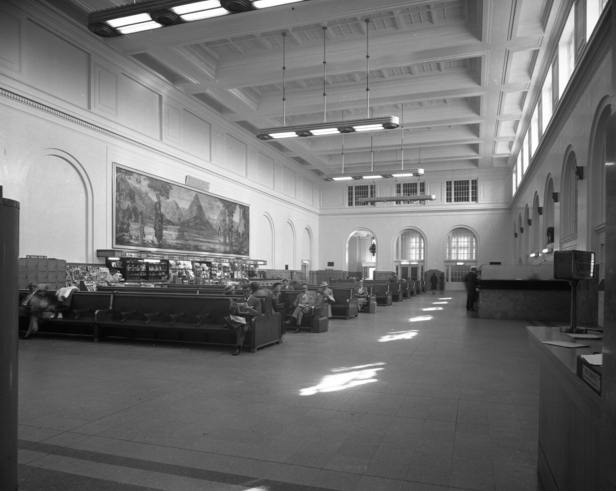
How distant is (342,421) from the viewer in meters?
4.51

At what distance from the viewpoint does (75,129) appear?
46.1ft

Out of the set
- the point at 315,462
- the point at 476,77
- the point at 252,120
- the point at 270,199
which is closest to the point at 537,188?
the point at 476,77

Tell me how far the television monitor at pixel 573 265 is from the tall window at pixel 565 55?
1107 centimetres

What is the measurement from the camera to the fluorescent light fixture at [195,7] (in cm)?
693

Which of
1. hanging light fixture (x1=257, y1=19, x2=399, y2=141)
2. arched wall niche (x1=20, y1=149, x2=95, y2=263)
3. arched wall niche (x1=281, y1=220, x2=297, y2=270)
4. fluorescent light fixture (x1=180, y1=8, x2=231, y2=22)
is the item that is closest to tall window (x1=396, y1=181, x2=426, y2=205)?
arched wall niche (x1=281, y1=220, x2=297, y2=270)

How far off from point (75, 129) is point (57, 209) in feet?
8.04

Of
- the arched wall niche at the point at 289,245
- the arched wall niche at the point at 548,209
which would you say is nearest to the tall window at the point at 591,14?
the arched wall niche at the point at 548,209

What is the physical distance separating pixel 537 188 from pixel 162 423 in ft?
57.0

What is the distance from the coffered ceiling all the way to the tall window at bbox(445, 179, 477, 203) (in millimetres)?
9296

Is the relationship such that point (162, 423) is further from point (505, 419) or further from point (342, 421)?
point (505, 419)

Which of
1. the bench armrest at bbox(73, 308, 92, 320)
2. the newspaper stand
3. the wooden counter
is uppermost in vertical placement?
the newspaper stand

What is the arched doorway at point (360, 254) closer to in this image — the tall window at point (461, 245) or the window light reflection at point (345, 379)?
the tall window at point (461, 245)

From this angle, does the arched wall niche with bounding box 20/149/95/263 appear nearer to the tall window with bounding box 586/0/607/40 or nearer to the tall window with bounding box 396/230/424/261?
the tall window with bounding box 586/0/607/40

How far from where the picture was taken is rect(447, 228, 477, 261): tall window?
33.6 meters
